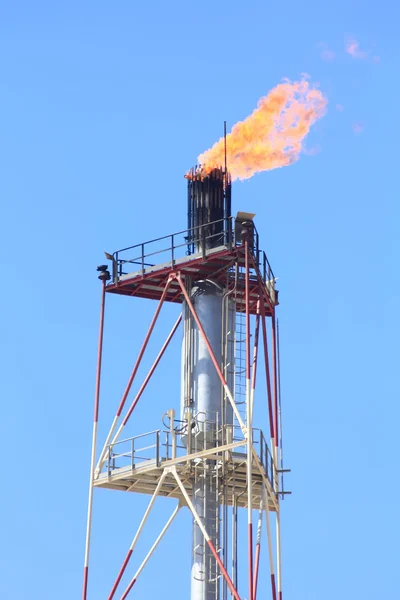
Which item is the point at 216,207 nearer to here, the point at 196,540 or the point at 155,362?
the point at 155,362

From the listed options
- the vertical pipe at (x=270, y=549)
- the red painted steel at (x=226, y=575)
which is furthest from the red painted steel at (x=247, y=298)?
the red painted steel at (x=226, y=575)

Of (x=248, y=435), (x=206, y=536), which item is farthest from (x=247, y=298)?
(x=206, y=536)

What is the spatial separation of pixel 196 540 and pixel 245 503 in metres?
2.63

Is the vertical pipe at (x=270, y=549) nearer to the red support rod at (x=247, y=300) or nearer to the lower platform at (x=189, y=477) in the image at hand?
the lower platform at (x=189, y=477)

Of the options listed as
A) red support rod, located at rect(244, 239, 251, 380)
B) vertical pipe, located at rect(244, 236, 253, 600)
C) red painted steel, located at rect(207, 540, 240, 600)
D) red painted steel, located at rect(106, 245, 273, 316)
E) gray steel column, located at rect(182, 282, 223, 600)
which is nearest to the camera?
vertical pipe, located at rect(244, 236, 253, 600)

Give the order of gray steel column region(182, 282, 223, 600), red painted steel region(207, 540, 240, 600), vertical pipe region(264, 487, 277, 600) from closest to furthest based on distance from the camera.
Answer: red painted steel region(207, 540, 240, 600) < vertical pipe region(264, 487, 277, 600) < gray steel column region(182, 282, 223, 600)

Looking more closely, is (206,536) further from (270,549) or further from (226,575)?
(270,549)

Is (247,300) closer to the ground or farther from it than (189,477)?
farther from it

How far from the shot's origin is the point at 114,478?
85.8 m

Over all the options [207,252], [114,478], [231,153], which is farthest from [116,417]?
[231,153]

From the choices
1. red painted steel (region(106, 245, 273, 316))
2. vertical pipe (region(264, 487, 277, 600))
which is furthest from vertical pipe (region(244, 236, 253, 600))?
vertical pipe (region(264, 487, 277, 600))

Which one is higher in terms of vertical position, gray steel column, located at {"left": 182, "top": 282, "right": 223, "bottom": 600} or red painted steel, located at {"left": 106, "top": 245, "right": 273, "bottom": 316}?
red painted steel, located at {"left": 106, "top": 245, "right": 273, "bottom": 316}

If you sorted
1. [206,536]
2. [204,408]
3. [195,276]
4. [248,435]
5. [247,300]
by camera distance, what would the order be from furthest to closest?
[195,276] < [204,408] < [247,300] < [206,536] < [248,435]

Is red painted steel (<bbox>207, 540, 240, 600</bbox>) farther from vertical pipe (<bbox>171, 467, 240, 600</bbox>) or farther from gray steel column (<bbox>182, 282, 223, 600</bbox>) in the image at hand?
gray steel column (<bbox>182, 282, 223, 600</bbox>)
